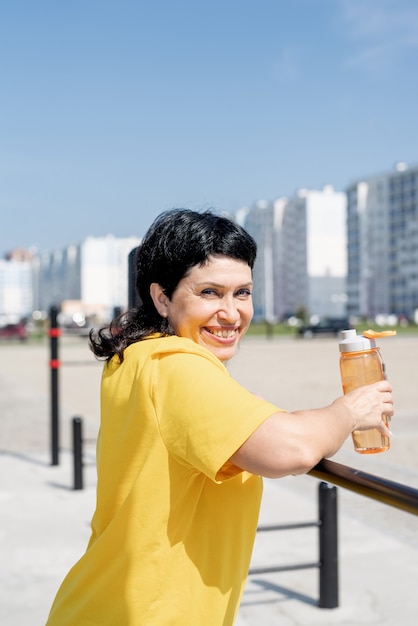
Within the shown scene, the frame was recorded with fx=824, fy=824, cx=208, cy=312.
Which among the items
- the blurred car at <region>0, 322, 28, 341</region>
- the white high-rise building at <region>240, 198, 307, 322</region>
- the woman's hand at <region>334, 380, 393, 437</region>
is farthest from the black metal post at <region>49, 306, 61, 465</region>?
the white high-rise building at <region>240, 198, 307, 322</region>

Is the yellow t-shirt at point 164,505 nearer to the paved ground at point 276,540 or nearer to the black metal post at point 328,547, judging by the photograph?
the paved ground at point 276,540

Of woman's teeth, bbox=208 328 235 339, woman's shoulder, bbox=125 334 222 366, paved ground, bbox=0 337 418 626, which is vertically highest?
woman's teeth, bbox=208 328 235 339

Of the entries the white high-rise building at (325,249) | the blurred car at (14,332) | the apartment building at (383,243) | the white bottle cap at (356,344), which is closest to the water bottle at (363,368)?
the white bottle cap at (356,344)

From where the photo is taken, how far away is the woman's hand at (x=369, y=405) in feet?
5.13

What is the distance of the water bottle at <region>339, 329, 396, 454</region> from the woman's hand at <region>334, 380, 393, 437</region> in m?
0.03

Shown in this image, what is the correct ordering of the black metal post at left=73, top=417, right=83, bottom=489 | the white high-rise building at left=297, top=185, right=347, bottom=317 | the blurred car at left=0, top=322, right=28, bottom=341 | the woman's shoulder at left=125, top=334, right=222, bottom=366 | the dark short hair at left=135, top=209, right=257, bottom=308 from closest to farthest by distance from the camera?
the woman's shoulder at left=125, top=334, right=222, bottom=366 → the dark short hair at left=135, top=209, right=257, bottom=308 → the black metal post at left=73, top=417, right=83, bottom=489 → the blurred car at left=0, top=322, right=28, bottom=341 → the white high-rise building at left=297, top=185, right=347, bottom=317

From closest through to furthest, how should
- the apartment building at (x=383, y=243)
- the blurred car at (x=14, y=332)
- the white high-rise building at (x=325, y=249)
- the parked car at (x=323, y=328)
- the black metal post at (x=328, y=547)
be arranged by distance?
the black metal post at (x=328, y=547)
the blurred car at (x=14, y=332)
the parked car at (x=323, y=328)
the apartment building at (x=383, y=243)
the white high-rise building at (x=325, y=249)

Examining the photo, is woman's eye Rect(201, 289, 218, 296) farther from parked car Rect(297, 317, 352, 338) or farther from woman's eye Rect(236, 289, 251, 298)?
parked car Rect(297, 317, 352, 338)

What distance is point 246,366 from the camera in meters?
22.8


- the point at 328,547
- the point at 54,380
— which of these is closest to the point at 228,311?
the point at 328,547

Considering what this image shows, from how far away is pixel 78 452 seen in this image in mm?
7207

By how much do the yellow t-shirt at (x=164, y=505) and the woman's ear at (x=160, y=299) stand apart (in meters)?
0.08

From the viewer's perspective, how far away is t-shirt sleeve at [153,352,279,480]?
142 centimetres

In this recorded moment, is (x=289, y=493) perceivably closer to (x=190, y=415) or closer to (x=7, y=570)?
(x=7, y=570)
